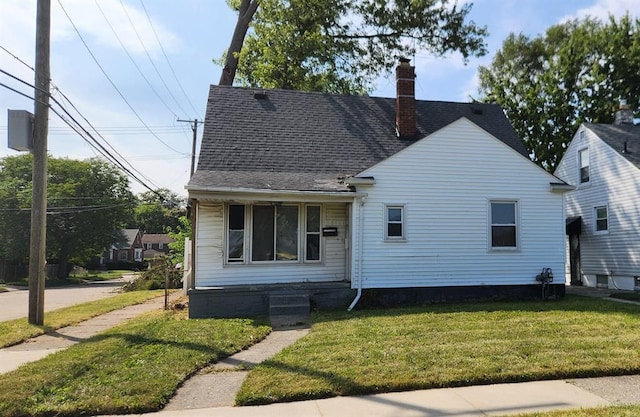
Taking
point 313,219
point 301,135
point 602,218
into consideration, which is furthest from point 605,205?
point 313,219

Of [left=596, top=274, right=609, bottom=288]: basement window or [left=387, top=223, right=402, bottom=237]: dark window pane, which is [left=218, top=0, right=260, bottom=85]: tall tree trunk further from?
[left=596, top=274, right=609, bottom=288]: basement window

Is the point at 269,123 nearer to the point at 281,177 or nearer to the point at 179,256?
the point at 281,177

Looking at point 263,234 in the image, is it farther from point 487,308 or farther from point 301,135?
point 487,308

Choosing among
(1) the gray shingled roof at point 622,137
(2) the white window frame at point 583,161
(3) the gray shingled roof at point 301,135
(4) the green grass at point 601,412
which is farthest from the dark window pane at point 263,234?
(2) the white window frame at point 583,161

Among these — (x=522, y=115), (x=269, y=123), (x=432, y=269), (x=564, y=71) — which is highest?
(x=564, y=71)

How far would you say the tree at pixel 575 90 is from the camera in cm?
2439

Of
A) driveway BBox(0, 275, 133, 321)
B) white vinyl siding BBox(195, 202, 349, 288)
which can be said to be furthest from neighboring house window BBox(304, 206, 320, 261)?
driveway BBox(0, 275, 133, 321)

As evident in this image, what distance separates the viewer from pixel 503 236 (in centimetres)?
1258

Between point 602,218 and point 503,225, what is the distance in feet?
26.0

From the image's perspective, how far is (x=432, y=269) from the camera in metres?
12.1

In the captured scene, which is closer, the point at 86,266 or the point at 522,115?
the point at 522,115

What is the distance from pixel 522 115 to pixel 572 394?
24.4 meters

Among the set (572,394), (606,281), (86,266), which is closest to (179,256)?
(606,281)

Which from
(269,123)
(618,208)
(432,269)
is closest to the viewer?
(432,269)
